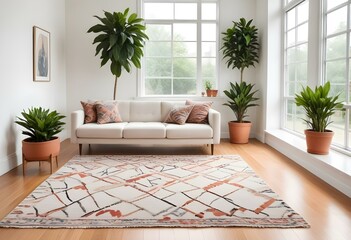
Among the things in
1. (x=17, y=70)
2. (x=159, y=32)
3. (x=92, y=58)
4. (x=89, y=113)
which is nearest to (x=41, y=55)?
(x=17, y=70)

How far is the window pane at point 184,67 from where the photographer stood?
20.9ft

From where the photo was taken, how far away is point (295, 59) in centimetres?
514

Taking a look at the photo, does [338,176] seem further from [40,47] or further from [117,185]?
[40,47]

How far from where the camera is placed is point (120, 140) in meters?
4.69

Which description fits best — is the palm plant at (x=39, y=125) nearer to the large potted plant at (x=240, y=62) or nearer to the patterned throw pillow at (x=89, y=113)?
the patterned throw pillow at (x=89, y=113)

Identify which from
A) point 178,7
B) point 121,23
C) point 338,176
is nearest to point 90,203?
point 338,176

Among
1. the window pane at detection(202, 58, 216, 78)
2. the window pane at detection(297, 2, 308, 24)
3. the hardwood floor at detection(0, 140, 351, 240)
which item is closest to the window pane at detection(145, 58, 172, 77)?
the window pane at detection(202, 58, 216, 78)

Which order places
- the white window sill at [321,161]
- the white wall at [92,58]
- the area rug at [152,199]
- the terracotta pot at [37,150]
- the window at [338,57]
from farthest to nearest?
the white wall at [92,58] → the terracotta pot at [37,150] → the window at [338,57] → the white window sill at [321,161] → the area rug at [152,199]

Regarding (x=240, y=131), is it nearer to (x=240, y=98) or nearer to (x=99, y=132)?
(x=240, y=98)

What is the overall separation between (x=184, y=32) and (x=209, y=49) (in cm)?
59

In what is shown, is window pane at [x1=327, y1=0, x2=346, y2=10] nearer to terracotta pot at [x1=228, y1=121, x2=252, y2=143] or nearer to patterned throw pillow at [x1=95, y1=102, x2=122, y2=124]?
terracotta pot at [x1=228, y1=121, x2=252, y2=143]

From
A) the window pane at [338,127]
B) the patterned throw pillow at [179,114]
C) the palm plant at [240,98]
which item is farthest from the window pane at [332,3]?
the patterned throw pillow at [179,114]

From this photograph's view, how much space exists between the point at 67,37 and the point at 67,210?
4340 mm

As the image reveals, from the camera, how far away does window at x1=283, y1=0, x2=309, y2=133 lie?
4.82m
